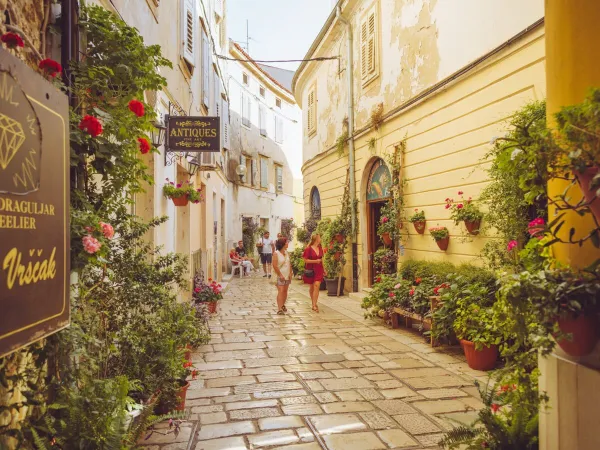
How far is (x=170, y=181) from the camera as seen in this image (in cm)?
793

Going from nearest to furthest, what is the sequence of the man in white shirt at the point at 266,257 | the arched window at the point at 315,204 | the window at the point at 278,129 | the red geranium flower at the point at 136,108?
the red geranium flower at the point at 136,108
the arched window at the point at 315,204
the man in white shirt at the point at 266,257
the window at the point at 278,129

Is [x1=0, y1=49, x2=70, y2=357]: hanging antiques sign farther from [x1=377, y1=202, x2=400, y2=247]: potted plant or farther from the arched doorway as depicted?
the arched doorway

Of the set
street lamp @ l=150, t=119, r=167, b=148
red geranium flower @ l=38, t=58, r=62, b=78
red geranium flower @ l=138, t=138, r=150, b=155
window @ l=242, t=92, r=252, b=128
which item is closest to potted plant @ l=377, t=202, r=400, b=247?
street lamp @ l=150, t=119, r=167, b=148

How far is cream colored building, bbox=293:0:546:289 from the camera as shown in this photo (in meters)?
6.39

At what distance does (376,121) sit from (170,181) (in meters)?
4.97

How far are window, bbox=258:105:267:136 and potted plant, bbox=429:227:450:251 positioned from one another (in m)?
19.0

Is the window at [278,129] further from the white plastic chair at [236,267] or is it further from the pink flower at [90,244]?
the pink flower at [90,244]

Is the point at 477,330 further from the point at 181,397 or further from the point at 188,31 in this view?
the point at 188,31

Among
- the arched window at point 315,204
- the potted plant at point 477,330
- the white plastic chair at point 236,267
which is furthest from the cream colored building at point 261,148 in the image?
the potted plant at point 477,330

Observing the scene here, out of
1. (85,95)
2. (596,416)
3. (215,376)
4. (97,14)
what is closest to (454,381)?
(215,376)

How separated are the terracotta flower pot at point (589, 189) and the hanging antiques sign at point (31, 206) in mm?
2488

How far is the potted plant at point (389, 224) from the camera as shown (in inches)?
376

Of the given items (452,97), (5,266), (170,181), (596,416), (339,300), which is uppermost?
(452,97)

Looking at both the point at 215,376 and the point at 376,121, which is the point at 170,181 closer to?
the point at 215,376
